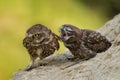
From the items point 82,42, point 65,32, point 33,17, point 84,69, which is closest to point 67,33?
point 65,32

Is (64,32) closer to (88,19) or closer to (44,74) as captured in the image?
(44,74)

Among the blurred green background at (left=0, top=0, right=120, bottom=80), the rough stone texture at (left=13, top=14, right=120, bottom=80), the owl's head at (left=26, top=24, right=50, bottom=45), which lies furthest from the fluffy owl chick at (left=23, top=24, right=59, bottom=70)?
the blurred green background at (left=0, top=0, right=120, bottom=80)

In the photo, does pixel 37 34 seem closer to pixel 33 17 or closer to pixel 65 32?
pixel 65 32

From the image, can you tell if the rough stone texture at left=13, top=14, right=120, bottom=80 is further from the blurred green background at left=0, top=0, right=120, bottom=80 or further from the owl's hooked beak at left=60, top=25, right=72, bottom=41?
the blurred green background at left=0, top=0, right=120, bottom=80

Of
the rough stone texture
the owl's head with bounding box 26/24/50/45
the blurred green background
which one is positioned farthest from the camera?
the blurred green background

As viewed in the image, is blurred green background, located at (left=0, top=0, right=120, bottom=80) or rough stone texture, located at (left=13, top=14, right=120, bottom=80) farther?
blurred green background, located at (left=0, top=0, right=120, bottom=80)

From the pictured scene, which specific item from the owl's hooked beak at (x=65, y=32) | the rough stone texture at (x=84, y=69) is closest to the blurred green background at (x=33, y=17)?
the rough stone texture at (x=84, y=69)
